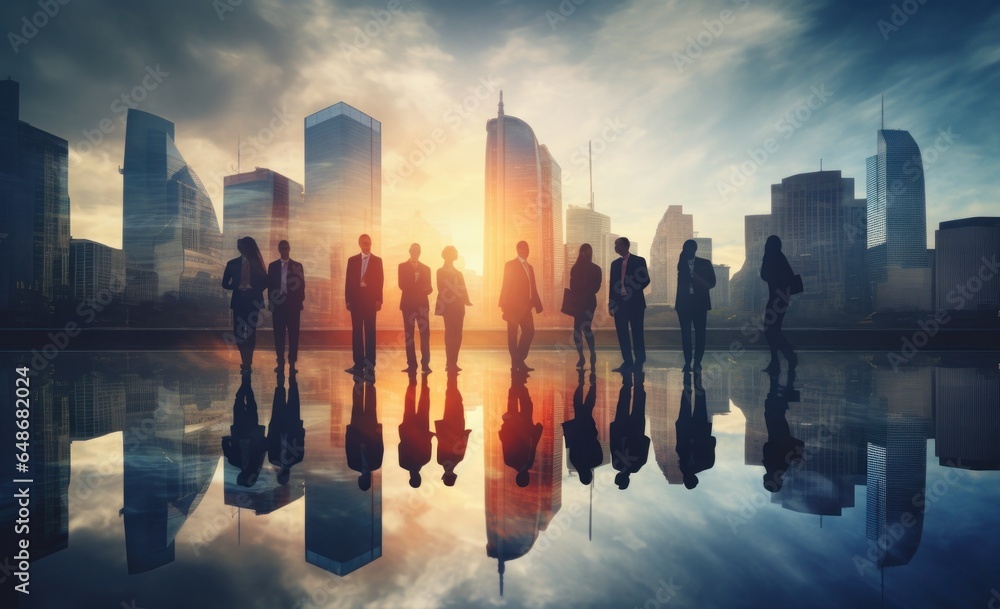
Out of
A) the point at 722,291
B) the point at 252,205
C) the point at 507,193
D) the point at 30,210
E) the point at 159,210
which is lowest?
the point at 722,291

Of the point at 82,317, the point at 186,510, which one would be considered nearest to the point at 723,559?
the point at 186,510

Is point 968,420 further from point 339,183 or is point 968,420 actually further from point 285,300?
point 339,183

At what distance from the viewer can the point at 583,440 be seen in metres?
3.67

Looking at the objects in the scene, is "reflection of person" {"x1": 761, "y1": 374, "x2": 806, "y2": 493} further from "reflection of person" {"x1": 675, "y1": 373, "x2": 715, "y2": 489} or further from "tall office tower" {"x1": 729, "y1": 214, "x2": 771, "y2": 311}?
"tall office tower" {"x1": 729, "y1": 214, "x2": 771, "y2": 311}

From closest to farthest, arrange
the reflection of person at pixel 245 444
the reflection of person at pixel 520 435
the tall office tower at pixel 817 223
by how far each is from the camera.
Answer: the reflection of person at pixel 245 444
the reflection of person at pixel 520 435
the tall office tower at pixel 817 223

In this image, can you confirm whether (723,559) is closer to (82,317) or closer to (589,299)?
(589,299)

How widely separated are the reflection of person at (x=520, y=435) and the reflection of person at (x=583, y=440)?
10.2 inches

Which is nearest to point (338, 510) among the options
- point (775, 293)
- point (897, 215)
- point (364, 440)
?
point (364, 440)

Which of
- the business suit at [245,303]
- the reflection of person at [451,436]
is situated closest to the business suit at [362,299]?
the business suit at [245,303]

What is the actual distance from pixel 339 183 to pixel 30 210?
214 feet

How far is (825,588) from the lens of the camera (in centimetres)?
159

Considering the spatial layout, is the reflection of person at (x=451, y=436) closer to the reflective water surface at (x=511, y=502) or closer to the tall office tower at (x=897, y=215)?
the reflective water surface at (x=511, y=502)

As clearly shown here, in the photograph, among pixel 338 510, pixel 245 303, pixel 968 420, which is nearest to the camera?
pixel 338 510

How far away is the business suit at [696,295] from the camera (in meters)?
7.34
